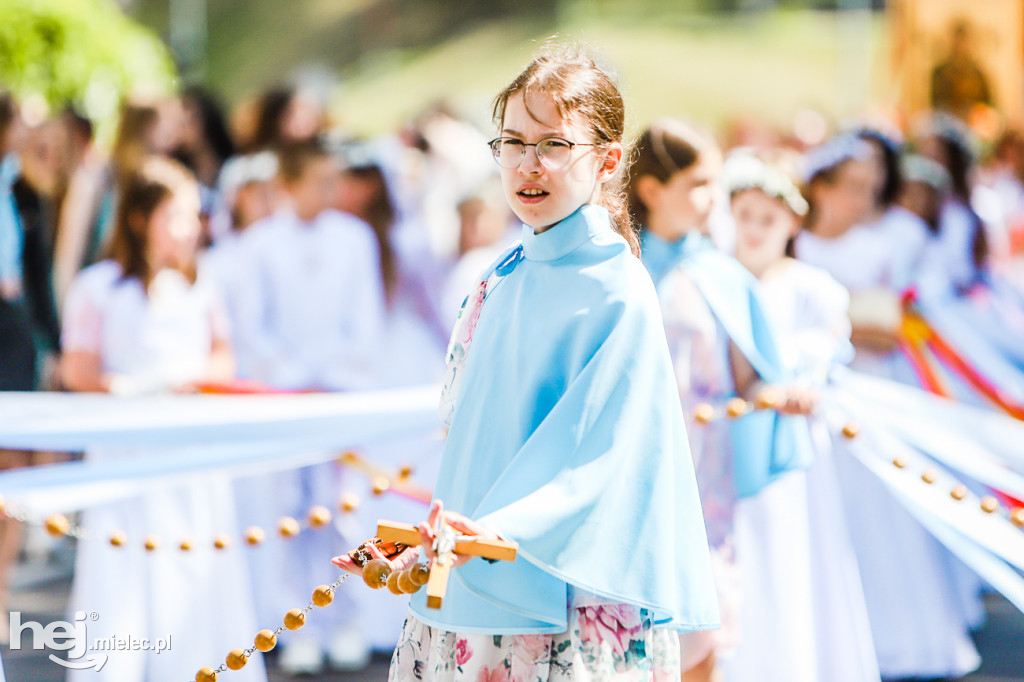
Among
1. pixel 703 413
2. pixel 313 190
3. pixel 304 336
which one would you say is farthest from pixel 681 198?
pixel 313 190

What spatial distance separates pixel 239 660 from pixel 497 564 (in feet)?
2.21

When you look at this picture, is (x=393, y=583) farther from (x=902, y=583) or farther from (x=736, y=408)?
(x=902, y=583)

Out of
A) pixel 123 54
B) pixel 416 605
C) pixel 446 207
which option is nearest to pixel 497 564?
pixel 416 605

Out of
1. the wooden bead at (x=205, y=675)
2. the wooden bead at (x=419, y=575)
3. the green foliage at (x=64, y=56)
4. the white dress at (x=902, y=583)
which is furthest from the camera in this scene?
the green foliage at (x=64, y=56)

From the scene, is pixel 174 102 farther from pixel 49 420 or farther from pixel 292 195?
pixel 49 420

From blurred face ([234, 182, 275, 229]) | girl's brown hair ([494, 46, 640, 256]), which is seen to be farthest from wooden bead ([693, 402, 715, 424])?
blurred face ([234, 182, 275, 229])

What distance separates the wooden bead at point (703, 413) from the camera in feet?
11.2

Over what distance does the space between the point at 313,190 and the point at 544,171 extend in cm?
355

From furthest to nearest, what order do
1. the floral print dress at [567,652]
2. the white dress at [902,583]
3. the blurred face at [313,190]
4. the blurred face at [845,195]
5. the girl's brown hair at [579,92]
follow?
the blurred face at [845,195] < the blurred face at [313,190] < the white dress at [902,583] < the girl's brown hair at [579,92] < the floral print dress at [567,652]

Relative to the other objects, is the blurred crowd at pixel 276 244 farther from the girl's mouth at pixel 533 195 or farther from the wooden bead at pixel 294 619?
the wooden bead at pixel 294 619

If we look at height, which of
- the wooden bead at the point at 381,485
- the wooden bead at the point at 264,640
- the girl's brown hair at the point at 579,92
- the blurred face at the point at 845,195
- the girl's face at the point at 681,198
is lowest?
the wooden bead at the point at 381,485

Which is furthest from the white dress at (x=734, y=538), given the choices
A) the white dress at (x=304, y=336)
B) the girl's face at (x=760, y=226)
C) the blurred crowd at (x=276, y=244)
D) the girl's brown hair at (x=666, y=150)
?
the white dress at (x=304, y=336)

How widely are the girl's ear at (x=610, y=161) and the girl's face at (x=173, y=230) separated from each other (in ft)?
7.84

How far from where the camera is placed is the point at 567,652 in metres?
2.02
